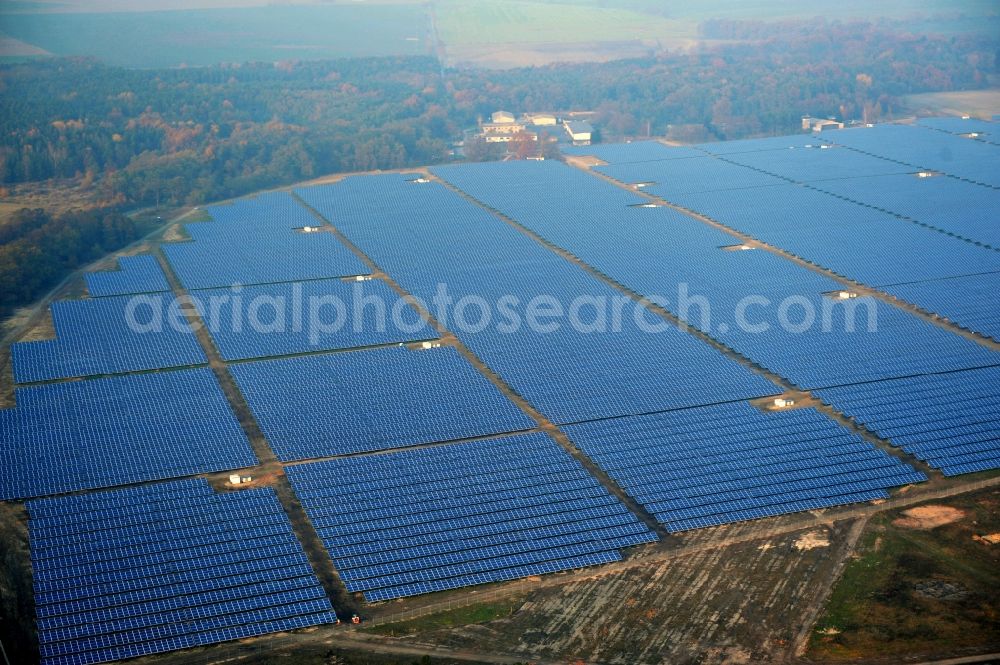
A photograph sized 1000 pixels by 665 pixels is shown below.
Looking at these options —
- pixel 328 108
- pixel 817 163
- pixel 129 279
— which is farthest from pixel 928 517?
pixel 328 108

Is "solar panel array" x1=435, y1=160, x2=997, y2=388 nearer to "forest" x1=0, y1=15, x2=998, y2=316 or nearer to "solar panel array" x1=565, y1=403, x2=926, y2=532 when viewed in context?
"solar panel array" x1=565, y1=403, x2=926, y2=532

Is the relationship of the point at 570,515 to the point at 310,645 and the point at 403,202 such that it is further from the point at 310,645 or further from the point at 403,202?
the point at 403,202

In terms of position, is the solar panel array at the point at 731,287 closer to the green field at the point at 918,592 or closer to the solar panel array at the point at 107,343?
the green field at the point at 918,592

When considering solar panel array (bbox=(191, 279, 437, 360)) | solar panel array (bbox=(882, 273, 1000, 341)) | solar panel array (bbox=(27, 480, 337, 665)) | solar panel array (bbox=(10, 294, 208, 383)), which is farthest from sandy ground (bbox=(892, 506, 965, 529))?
solar panel array (bbox=(10, 294, 208, 383))

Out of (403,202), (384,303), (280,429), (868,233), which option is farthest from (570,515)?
(403,202)

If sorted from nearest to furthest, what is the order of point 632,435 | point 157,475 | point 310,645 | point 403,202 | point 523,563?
1. point 310,645
2. point 523,563
3. point 157,475
4. point 632,435
5. point 403,202

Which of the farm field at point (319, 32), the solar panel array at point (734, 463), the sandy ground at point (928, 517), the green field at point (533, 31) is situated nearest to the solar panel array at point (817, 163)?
the solar panel array at point (734, 463)

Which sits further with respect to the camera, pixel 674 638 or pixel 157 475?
pixel 157 475

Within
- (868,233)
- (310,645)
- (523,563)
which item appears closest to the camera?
(310,645)
